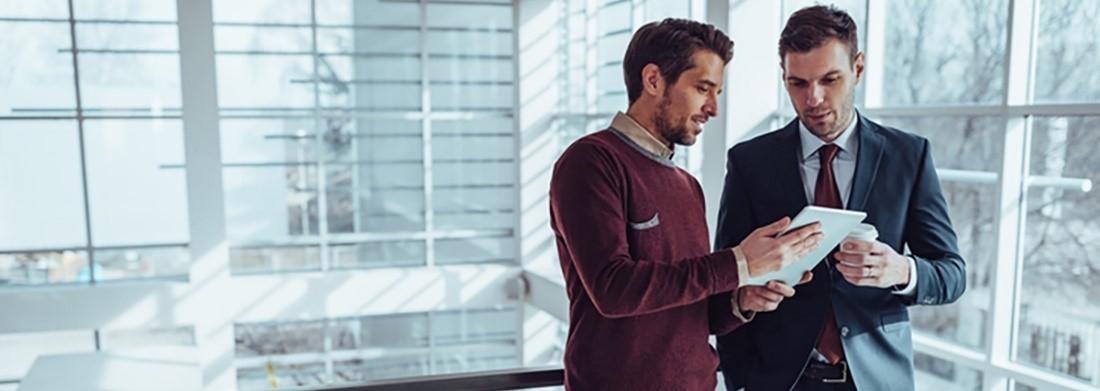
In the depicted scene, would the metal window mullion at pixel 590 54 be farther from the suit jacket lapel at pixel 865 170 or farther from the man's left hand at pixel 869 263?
the man's left hand at pixel 869 263

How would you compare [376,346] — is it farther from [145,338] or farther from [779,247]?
[779,247]

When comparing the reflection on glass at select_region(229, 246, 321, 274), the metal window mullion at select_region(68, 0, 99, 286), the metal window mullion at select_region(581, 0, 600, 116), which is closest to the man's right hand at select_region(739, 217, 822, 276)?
the metal window mullion at select_region(581, 0, 600, 116)

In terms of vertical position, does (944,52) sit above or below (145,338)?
above

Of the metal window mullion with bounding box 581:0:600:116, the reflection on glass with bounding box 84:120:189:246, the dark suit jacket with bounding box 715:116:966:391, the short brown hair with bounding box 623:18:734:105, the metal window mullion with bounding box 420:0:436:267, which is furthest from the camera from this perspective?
the metal window mullion with bounding box 420:0:436:267

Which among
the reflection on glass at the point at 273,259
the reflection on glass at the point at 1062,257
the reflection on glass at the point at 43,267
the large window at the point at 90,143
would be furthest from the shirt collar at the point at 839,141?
the reflection on glass at the point at 43,267

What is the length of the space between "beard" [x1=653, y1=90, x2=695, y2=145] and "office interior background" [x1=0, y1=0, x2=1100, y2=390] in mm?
3017

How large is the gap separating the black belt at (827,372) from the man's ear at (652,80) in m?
0.66

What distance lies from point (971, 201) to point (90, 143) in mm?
6773

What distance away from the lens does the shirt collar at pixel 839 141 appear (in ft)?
5.23

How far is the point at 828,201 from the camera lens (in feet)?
5.19

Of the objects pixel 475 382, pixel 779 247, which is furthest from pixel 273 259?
pixel 779 247

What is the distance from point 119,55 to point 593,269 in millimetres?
6807

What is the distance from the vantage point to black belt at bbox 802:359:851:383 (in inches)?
61.1

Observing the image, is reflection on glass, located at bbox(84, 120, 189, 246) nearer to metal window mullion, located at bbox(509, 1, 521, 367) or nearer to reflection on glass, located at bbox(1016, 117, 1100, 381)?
metal window mullion, located at bbox(509, 1, 521, 367)
